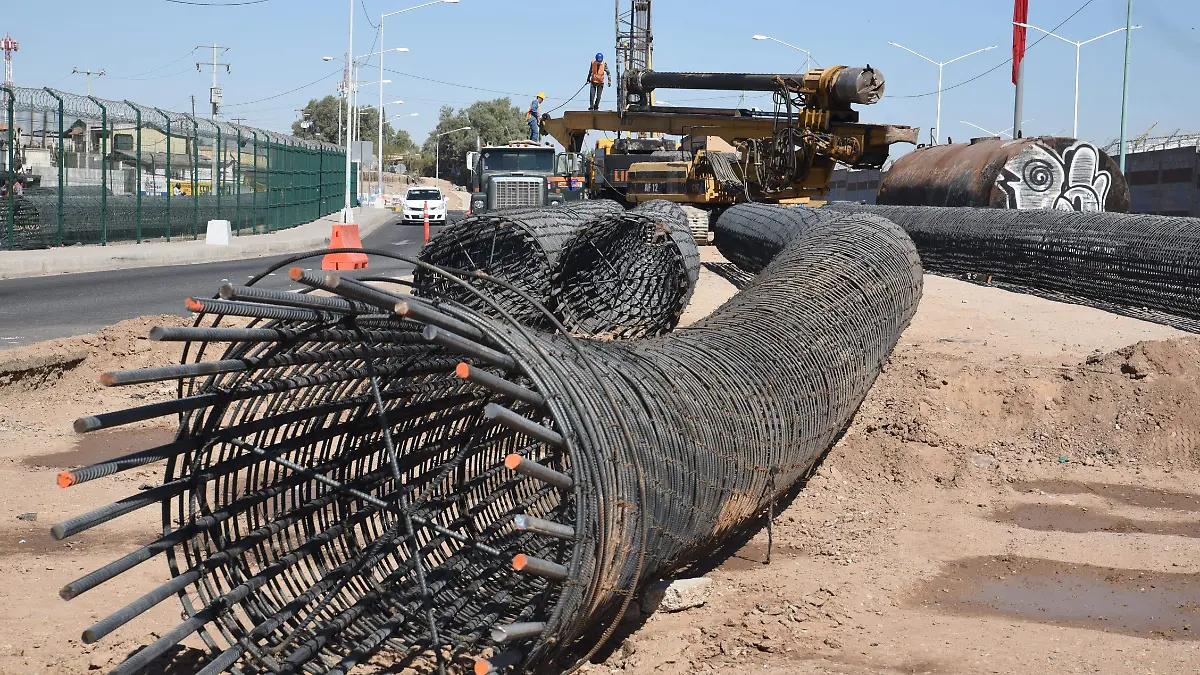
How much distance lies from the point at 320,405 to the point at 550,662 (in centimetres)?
148

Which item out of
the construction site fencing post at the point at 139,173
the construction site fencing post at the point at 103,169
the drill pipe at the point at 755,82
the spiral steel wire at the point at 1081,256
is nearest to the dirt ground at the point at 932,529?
the spiral steel wire at the point at 1081,256

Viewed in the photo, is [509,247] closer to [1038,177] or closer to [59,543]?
[59,543]

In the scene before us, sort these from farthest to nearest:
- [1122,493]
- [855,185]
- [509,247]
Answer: [855,185] < [509,247] < [1122,493]

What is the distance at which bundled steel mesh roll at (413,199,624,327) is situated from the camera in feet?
38.9

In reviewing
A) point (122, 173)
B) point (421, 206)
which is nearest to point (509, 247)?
point (122, 173)

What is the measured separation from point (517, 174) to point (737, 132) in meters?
7.63

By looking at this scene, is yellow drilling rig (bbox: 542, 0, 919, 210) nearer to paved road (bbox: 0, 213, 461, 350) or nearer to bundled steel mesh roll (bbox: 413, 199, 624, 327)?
paved road (bbox: 0, 213, 461, 350)

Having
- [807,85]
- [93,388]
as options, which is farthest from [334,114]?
[93,388]

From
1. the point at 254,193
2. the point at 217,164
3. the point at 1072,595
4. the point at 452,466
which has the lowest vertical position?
the point at 1072,595

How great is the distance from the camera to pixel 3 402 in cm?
943

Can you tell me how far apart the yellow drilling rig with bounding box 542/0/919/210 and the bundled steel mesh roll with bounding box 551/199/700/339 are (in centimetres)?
812

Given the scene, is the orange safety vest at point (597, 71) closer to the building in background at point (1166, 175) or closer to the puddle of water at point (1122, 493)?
the building in background at point (1166, 175)

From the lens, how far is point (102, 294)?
55.2 ft

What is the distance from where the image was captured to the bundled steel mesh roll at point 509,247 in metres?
11.9
